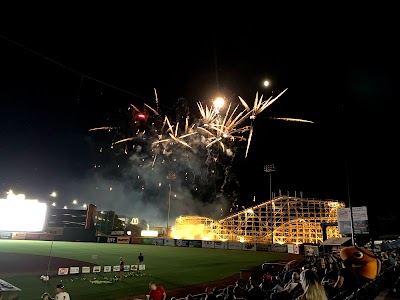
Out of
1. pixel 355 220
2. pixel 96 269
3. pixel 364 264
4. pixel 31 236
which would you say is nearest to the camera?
pixel 364 264

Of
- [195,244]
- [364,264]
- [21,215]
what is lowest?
[195,244]

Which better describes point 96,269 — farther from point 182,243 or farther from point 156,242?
point 156,242

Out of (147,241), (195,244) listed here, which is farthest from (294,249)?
(147,241)

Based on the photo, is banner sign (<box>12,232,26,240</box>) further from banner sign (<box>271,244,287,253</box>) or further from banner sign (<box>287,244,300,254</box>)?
banner sign (<box>287,244,300,254</box>)

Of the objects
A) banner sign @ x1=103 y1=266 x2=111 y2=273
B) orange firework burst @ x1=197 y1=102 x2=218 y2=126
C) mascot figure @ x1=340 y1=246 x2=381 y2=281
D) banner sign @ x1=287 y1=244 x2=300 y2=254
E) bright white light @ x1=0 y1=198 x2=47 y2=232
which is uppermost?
orange firework burst @ x1=197 y1=102 x2=218 y2=126

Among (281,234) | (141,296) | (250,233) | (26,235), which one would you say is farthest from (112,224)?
(141,296)

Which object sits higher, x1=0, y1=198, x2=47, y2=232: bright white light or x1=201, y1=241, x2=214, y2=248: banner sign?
x1=0, y1=198, x2=47, y2=232: bright white light

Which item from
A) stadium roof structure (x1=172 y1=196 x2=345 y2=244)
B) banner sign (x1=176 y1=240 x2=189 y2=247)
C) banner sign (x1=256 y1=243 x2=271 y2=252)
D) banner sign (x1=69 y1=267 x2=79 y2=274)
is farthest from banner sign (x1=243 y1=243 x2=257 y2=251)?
banner sign (x1=69 y1=267 x2=79 y2=274)

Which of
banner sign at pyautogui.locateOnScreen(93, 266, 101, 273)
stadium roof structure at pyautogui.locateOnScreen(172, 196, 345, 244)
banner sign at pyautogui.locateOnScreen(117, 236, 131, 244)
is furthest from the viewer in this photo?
stadium roof structure at pyautogui.locateOnScreen(172, 196, 345, 244)

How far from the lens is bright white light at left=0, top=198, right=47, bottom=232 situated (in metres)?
23.6

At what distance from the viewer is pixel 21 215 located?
24.7 meters

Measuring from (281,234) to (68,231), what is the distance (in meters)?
53.5

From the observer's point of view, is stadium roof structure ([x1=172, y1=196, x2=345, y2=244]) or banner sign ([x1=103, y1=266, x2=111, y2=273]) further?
stadium roof structure ([x1=172, y1=196, x2=345, y2=244])

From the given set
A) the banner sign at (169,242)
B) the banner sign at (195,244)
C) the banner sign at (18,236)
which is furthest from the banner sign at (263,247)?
the banner sign at (18,236)
